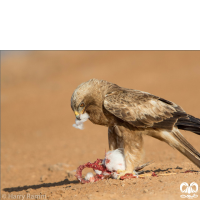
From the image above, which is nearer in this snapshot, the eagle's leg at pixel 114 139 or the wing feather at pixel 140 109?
the wing feather at pixel 140 109

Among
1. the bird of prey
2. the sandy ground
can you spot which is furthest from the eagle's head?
the sandy ground

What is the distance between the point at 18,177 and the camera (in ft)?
29.0

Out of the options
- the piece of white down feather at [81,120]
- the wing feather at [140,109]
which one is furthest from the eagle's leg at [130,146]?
the piece of white down feather at [81,120]

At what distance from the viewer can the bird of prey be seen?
5.58 metres

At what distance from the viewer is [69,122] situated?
59.7ft

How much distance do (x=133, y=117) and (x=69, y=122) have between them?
12.9 metres

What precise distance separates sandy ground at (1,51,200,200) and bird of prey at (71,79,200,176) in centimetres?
61

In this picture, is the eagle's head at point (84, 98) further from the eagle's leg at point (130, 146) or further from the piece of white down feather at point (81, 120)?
the eagle's leg at point (130, 146)

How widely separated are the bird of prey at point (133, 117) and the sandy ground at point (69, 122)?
24.0 inches

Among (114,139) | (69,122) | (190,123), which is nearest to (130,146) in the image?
(114,139)

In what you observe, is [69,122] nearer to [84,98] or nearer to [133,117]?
[84,98]

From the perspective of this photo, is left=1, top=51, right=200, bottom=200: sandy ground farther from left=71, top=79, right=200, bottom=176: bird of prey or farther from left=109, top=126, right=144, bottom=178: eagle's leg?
left=71, top=79, right=200, bottom=176: bird of prey

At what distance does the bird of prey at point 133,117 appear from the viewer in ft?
18.3
